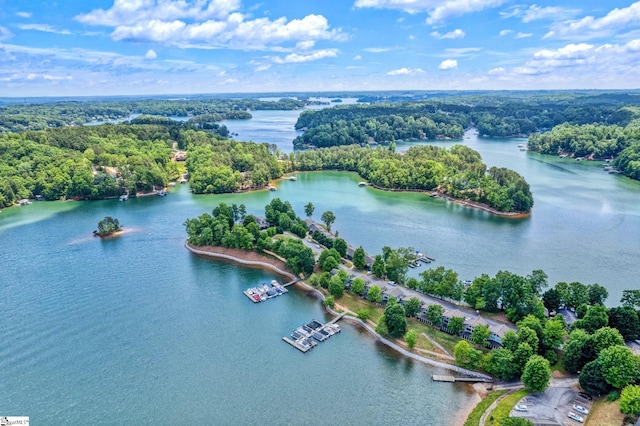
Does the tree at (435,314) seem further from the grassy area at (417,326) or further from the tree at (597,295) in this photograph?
the tree at (597,295)

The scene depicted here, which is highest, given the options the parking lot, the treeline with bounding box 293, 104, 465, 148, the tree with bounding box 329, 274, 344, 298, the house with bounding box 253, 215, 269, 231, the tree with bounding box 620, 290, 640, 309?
the treeline with bounding box 293, 104, 465, 148

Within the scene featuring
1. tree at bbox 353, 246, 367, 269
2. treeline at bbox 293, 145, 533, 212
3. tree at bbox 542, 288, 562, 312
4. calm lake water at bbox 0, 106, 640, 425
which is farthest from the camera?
treeline at bbox 293, 145, 533, 212

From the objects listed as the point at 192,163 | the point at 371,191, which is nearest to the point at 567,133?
the point at 371,191

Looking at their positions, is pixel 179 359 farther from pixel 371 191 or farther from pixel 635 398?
pixel 371 191

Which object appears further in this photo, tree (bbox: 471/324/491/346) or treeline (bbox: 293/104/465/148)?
treeline (bbox: 293/104/465/148)

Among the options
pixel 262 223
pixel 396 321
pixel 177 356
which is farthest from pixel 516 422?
pixel 262 223


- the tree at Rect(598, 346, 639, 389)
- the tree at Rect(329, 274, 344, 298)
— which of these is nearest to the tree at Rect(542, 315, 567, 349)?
the tree at Rect(598, 346, 639, 389)

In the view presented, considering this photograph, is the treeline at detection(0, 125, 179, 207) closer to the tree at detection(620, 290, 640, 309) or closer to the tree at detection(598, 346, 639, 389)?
the tree at detection(620, 290, 640, 309)
